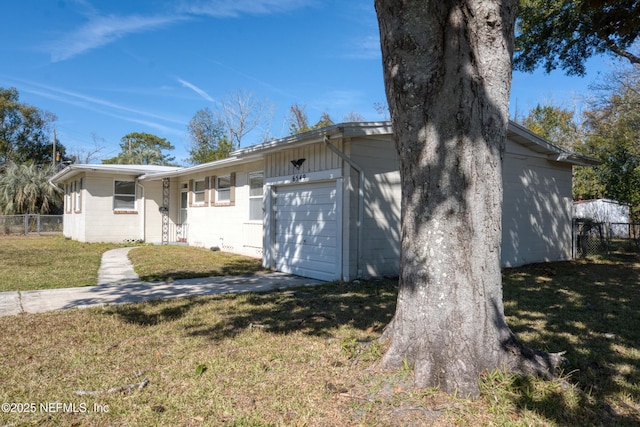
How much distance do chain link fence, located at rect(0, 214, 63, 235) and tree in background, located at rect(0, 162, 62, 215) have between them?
6.93ft

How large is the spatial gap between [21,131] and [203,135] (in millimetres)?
16245

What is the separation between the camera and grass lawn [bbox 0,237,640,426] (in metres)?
2.94

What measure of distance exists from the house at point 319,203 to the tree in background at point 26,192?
956cm

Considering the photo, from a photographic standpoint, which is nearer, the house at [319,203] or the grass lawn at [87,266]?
the grass lawn at [87,266]

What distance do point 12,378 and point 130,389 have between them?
108 centimetres

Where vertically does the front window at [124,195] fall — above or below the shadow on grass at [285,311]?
above

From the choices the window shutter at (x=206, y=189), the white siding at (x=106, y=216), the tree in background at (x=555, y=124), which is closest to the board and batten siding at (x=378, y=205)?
the window shutter at (x=206, y=189)

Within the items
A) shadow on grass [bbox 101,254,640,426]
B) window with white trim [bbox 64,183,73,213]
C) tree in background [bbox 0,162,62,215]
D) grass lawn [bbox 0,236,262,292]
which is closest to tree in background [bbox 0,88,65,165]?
tree in background [bbox 0,162,62,215]

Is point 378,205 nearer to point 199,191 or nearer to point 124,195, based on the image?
point 199,191

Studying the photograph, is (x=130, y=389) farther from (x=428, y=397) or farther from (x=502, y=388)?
(x=502, y=388)

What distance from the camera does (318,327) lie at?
509cm

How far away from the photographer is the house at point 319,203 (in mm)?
8422

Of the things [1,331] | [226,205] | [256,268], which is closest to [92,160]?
[226,205]

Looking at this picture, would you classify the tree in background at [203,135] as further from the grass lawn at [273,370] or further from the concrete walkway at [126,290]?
the grass lawn at [273,370]
